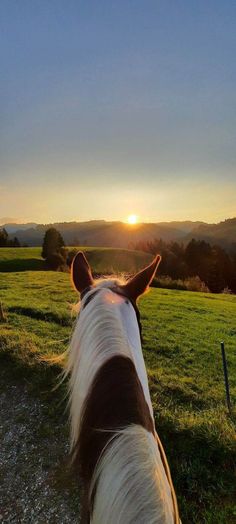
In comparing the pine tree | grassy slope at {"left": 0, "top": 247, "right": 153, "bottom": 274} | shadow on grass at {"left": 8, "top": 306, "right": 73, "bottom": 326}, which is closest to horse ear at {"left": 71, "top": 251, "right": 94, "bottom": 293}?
shadow on grass at {"left": 8, "top": 306, "right": 73, "bottom": 326}

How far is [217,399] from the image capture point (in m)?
7.74

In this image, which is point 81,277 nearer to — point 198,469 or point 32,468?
point 198,469

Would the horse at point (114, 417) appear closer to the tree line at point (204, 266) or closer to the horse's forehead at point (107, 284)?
the horse's forehead at point (107, 284)

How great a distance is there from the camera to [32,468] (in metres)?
5.22

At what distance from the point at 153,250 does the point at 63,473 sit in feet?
215

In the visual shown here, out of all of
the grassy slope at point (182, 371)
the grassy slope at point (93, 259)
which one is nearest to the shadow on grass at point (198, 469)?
the grassy slope at point (182, 371)

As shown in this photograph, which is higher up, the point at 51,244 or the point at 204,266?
the point at 51,244

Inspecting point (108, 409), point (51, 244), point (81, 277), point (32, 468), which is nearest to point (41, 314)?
point (32, 468)

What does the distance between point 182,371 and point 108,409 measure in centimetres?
844

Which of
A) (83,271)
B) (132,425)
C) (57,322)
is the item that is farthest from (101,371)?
(57,322)

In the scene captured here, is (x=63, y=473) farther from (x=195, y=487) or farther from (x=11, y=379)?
(x=11, y=379)

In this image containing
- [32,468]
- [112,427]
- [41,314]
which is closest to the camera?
[112,427]

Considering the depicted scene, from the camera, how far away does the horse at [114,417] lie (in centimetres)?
135

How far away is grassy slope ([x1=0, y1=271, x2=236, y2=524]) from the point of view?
471 cm
